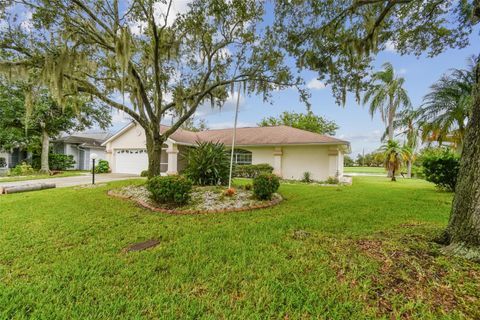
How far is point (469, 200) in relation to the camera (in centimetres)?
314

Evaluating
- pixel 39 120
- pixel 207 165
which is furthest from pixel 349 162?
pixel 39 120

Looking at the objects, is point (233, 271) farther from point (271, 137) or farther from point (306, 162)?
point (271, 137)

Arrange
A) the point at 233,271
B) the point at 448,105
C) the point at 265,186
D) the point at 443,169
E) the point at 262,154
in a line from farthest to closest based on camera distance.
Answer: the point at 262,154 → the point at 448,105 → the point at 443,169 → the point at 265,186 → the point at 233,271

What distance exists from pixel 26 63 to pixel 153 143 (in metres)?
4.63

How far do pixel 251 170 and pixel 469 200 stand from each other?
13.3m

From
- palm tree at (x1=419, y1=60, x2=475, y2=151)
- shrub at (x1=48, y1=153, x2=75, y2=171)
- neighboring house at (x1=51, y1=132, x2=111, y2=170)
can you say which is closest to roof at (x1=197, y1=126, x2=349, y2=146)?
palm tree at (x1=419, y1=60, x2=475, y2=151)

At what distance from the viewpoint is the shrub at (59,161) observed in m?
21.0

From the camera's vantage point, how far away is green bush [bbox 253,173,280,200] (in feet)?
24.3

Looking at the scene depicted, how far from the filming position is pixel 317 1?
605 cm

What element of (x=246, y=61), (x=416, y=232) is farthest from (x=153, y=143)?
(x=416, y=232)

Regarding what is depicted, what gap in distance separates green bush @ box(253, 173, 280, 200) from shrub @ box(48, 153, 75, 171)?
877 inches

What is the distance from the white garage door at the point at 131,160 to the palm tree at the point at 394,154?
1818cm

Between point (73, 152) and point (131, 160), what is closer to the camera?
point (131, 160)

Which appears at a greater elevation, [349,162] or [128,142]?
[128,142]
